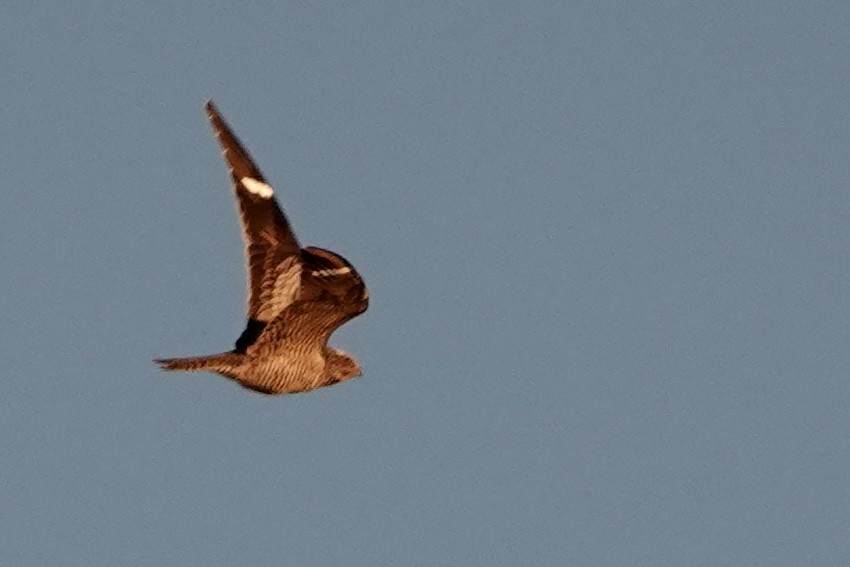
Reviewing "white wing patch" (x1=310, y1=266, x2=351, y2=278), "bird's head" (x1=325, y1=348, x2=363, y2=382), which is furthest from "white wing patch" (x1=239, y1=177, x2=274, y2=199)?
"bird's head" (x1=325, y1=348, x2=363, y2=382)

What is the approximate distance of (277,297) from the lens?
16.8 metres

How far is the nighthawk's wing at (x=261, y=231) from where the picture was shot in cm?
1612

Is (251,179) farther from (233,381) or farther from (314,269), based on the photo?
(233,381)

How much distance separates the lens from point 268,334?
17.2 meters

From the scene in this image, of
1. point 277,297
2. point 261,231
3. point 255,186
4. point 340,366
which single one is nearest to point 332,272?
point 277,297

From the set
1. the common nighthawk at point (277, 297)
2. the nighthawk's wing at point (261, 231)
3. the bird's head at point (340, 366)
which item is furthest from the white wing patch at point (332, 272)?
the bird's head at point (340, 366)

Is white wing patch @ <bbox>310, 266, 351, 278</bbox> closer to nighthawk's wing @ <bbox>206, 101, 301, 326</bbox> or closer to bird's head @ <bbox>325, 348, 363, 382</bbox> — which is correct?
nighthawk's wing @ <bbox>206, 101, 301, 326</bbox>

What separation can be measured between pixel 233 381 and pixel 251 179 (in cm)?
216

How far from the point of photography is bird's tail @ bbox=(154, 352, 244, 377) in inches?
654

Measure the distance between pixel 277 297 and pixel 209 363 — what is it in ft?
2.60

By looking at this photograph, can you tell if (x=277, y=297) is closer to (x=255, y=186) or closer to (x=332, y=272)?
(x=332, y=272)

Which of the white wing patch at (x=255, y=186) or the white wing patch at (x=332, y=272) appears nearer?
the white wing patch at (x=255, y=186)

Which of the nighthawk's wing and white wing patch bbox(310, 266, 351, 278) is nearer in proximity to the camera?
the nighthawk's wing

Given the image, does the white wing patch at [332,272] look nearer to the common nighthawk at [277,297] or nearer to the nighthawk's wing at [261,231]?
the common nighthawk at [277,297]
